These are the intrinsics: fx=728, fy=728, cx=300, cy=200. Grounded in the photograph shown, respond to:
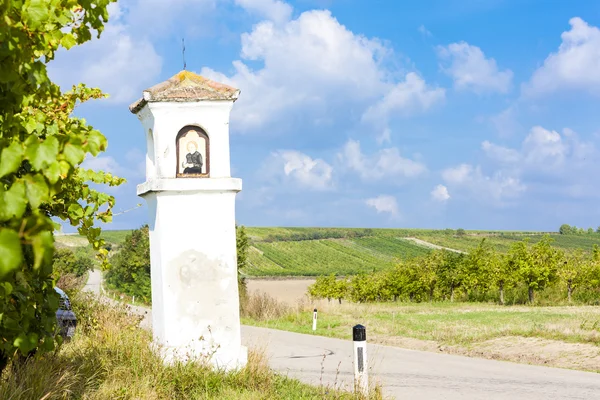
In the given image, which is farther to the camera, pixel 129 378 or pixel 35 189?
pixel 129 378

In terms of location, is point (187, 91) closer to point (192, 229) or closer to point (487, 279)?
point (192, 229)

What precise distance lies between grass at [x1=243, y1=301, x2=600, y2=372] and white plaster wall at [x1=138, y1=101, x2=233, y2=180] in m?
8.96

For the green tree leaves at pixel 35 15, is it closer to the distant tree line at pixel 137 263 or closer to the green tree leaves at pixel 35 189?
the green tree leaves at pixel 35 189

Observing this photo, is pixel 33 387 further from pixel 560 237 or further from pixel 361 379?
pixel 560 237

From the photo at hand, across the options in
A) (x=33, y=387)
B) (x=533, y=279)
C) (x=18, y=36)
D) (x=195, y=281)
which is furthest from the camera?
(x=533, y=279)

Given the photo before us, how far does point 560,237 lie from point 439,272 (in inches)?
3749

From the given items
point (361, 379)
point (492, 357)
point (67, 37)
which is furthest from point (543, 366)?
point (67, 37)

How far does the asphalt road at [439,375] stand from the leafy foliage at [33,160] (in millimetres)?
3677

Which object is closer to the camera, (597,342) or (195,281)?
(195,281)

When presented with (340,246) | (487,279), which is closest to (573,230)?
(340,246)

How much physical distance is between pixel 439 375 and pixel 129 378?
679cm

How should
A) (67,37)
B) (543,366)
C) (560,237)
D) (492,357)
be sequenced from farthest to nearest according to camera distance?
(560,237) < (492,357) < (543,366) < (67,37)

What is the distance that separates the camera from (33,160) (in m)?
2.66

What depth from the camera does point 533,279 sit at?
3834 cm
